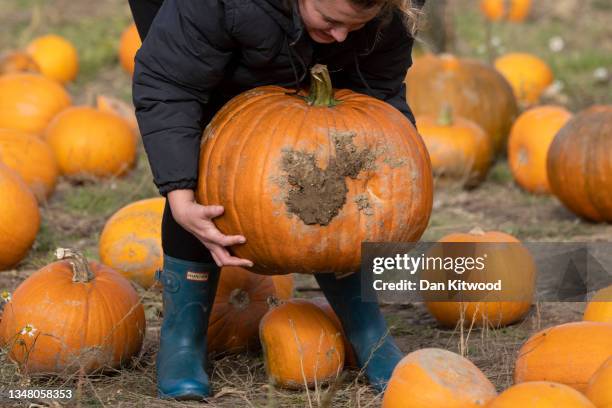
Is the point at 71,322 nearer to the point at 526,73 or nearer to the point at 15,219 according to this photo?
the point at 15,219

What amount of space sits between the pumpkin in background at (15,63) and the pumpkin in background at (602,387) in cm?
594

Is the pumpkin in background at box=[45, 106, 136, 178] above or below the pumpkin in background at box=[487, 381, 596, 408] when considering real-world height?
below

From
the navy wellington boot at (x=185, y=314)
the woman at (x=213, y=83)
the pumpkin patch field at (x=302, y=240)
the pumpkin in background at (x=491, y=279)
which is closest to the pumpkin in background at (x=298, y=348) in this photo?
the pumpkin patch field at (x=302, y=240)

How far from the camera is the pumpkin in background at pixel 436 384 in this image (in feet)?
9.31

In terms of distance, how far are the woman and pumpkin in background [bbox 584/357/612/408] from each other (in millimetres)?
833

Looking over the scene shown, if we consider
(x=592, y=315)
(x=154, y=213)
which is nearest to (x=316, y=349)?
(x=592, y=315)

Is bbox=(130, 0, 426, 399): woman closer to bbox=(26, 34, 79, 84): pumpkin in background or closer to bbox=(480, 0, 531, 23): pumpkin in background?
bbox=(26, 34, 79, 84): pumpkin in background

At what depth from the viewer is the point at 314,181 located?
313 centimetres

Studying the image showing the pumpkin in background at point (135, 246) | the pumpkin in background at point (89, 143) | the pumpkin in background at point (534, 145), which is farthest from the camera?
the pumpkin in background at point (534, 145)

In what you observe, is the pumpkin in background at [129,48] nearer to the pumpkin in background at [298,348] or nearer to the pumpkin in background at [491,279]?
the pumpkin in background at [491,279]

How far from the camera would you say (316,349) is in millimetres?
3492

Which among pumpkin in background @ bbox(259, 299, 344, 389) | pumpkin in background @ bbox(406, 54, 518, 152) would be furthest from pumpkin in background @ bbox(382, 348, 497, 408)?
pumpkin in background @ bbox(406, 54, 518, 152)

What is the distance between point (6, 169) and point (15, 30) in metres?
6.39

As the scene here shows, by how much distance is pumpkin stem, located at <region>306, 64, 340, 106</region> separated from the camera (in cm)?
325
